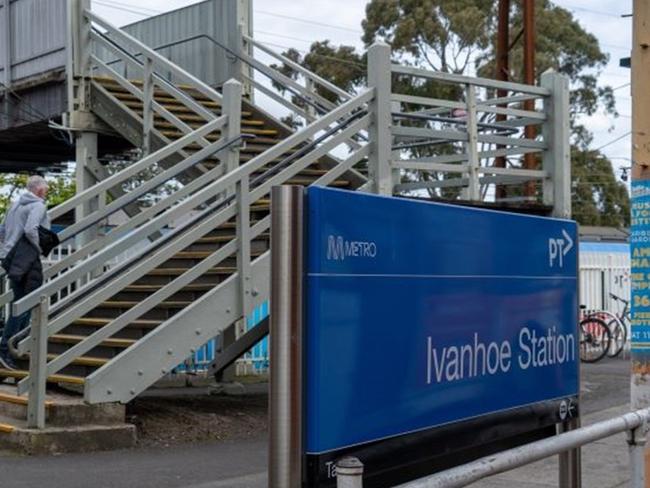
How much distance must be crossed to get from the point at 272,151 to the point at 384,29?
1205 inches

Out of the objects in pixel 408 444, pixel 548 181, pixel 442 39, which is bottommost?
pixel 408 444

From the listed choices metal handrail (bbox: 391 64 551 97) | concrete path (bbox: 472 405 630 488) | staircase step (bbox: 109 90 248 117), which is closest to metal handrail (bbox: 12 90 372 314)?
metal handrail (bbox: 391 64 551 97)

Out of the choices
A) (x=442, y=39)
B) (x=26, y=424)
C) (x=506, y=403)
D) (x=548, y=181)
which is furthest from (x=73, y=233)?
(x=442, y=39)

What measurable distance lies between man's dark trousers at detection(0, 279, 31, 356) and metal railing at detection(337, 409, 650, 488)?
6208 mm

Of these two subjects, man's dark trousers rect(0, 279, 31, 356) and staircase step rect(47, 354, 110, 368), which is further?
man's dark trousers rect(0, 279, 31, 356)

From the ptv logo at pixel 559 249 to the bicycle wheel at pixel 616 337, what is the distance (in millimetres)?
13957

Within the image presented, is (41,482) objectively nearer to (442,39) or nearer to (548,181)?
(548,181)

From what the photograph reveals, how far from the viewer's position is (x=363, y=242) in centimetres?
343

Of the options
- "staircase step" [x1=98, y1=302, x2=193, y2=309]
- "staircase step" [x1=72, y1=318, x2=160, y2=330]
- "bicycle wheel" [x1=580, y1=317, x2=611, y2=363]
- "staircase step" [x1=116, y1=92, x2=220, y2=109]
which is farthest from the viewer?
"bicycle wheel" [x1=580, y1=317, x2=611, y2=363]

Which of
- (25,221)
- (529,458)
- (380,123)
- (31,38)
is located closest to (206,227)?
(25,221)

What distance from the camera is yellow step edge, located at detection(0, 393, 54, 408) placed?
813 cm

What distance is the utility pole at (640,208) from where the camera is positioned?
5.58 meters

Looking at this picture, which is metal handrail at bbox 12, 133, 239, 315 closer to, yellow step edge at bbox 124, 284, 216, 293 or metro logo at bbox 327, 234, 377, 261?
yellow step edge at bbox 124, 284, 216, 293

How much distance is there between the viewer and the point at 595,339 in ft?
59.6
